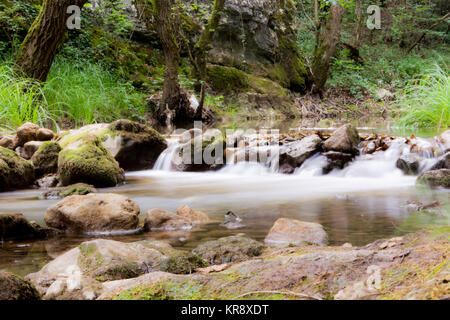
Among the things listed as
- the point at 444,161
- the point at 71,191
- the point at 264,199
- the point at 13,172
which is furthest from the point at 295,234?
the point at 13,172

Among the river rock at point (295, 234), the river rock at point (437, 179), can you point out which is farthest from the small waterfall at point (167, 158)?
the river rock at point (295, 234)

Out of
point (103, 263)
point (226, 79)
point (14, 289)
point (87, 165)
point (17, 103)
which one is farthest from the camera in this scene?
point (226, 79)

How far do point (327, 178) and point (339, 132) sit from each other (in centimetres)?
96

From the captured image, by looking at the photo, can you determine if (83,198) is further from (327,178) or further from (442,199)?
(327,178)

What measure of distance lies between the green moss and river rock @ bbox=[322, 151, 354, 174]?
28.2 feet

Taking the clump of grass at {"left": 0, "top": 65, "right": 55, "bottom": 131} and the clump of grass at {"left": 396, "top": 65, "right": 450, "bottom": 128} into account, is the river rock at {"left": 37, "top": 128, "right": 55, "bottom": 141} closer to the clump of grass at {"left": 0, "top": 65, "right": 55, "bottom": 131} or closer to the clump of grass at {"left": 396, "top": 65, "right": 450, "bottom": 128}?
the clump of grass at {"left": 0, "top": 65, "right": 55, "bottom": 131}

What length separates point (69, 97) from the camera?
8133mm

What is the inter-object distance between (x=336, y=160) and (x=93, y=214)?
4.12 m

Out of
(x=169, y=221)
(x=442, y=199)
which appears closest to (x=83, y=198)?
(x=169, y=221)

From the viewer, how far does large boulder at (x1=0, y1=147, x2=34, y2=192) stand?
498cm

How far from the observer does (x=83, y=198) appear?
10.4ft

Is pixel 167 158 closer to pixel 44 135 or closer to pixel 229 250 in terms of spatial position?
pixel 44 135

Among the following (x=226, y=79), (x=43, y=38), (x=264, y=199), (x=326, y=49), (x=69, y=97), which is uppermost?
→ (x=326, y=49)

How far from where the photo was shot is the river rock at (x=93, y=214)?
9.90 feet
